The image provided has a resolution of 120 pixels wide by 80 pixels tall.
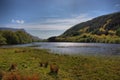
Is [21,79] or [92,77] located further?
[92,77]

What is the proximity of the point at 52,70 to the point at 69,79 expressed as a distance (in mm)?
3444

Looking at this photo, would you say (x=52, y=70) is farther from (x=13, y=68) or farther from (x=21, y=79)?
(x=21, y=79)

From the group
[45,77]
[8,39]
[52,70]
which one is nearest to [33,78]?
[45,77]

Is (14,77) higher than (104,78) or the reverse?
higher

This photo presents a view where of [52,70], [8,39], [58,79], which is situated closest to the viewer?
[58,79]

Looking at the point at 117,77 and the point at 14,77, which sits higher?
the point at 14,77

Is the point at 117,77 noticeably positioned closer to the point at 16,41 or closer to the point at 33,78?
the point at 33,78

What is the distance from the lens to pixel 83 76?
63.2ft

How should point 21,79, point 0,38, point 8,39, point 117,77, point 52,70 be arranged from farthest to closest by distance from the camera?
point 8,39 → point 0,38 → point 52,70 → point 117,77 → point 21,79

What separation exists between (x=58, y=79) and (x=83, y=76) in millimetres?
3234

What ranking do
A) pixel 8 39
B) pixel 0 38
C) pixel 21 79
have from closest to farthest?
pixel 21 79 → pixel 0 38 → pixel 8 39

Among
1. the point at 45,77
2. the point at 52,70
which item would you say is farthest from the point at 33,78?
the point at 52,70

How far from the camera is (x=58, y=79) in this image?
57.7 ft

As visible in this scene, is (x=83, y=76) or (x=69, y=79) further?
(x=83, y=76)
